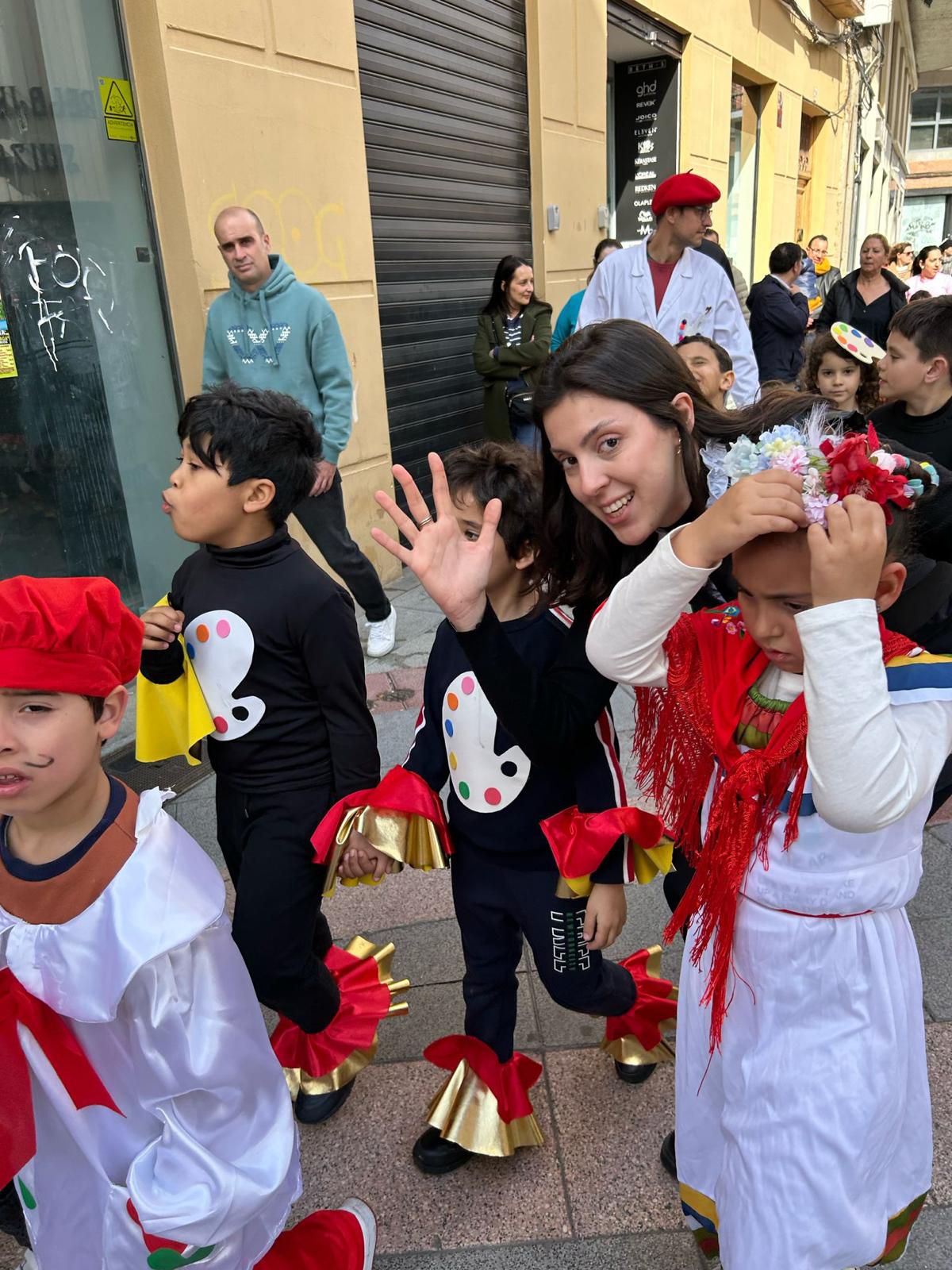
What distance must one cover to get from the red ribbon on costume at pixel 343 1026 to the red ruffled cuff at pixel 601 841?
0.80 meters

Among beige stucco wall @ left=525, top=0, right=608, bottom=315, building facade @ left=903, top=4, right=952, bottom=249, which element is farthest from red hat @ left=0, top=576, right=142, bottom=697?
building facade @ left=903, top=4, right=952, bottom=249

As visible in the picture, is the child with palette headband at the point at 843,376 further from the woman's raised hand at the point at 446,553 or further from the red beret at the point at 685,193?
the woman's raised hand at the point at 446,553

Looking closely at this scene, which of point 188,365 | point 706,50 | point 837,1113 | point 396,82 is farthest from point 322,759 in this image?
point 706,50

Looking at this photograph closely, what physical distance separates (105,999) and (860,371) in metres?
4.13

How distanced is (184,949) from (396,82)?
6419 mm

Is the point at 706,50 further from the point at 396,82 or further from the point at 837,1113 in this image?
the point at 837,1113

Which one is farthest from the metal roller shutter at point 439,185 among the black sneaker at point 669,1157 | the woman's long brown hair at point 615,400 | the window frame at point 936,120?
the window frame at point 936,120

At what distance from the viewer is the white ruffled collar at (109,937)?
1.35m

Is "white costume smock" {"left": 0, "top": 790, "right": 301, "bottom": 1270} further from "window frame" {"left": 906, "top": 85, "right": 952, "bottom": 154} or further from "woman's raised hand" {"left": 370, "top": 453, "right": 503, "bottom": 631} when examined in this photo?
"window frame" {"left": 906, "top": 85, "right": 952, "bottom": 154}

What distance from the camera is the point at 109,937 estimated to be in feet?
4.49

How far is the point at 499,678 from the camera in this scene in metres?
1.60

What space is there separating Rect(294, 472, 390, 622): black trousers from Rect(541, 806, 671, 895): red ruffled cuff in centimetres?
311

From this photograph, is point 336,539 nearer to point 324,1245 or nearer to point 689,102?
point 324,1245

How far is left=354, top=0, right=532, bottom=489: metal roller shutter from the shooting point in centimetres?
637
